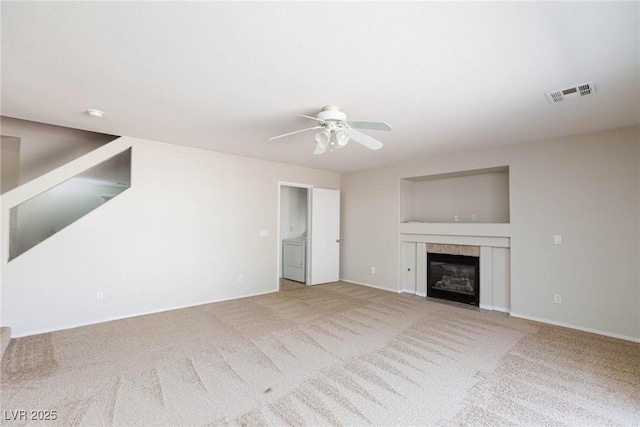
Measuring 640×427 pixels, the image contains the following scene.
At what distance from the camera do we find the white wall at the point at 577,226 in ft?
11.3

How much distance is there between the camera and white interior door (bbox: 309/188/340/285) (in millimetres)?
6156

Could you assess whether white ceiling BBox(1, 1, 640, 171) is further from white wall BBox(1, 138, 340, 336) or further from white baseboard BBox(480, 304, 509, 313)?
white baseboard BBox(480, 304, 509, 313)

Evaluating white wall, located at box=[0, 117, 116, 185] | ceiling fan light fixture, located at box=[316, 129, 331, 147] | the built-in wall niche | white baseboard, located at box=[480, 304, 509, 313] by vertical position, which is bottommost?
white baseboard, located at box=[480, 304, 509, 313]

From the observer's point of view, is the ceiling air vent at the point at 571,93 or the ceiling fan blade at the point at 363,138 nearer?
the ceiling air vent at the point at 571,93

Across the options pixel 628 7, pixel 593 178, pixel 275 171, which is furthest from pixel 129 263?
pixel 593 178

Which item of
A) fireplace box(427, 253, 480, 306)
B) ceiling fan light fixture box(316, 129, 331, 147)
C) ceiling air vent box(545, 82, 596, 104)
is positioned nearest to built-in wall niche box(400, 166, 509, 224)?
fireplace box(427, 253, 480, 306)

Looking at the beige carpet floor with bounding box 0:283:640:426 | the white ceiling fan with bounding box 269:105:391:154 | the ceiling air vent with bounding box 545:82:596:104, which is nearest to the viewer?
the beige carpet floor with bounding box 0:283:640:426

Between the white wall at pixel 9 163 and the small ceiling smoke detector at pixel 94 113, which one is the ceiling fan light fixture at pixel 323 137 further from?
the white wall at pixel 9 163

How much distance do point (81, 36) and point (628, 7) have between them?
3121 mm

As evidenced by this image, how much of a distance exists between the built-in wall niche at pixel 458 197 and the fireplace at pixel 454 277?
738mm

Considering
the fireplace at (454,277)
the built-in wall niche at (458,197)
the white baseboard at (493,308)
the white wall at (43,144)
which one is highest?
the white wall at (43,144)

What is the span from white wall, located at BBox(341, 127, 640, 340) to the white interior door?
259 centimetres

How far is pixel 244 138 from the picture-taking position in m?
4.02

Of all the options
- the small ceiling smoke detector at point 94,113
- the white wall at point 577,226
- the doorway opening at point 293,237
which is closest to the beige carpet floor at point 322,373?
the white wall at point 577,226
